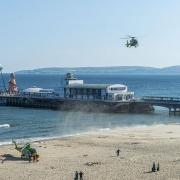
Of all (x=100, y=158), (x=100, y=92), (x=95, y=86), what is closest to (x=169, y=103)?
(x=100, y=92)

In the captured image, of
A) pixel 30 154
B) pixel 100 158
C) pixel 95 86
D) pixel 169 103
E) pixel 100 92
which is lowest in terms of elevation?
pixel 169 103

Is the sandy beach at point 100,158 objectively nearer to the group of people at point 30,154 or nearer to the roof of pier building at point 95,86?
the group of people at point 30,154

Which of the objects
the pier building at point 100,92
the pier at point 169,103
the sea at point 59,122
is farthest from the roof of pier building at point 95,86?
the pier at point 169,103

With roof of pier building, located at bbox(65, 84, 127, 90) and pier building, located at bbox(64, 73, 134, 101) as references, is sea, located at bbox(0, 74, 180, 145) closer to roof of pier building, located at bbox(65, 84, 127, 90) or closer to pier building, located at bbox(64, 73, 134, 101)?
pier building, located at bbox(64, 73, 134, 101)

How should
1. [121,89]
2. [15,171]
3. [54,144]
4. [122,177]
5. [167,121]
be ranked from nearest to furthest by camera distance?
[122,177] → [15,171] → [54,144] → [167,121] → [121,89]

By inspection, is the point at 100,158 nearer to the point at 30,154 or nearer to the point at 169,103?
the point at 30,154

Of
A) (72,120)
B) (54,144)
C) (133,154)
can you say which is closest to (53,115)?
(72,120)

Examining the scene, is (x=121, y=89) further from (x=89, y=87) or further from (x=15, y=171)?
(x=15, y=171)

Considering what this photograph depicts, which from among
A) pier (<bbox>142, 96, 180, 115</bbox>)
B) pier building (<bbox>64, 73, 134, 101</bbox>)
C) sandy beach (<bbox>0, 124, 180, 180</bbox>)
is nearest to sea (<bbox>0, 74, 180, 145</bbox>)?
pier (<bbox>142, 96, 180, 115</bbox>)
